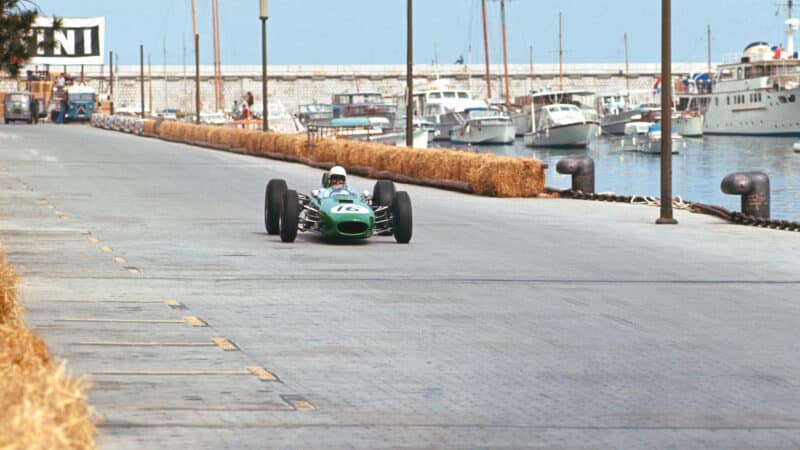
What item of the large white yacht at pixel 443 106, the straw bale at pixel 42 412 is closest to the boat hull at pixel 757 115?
the large white yacht at pixel 443 106

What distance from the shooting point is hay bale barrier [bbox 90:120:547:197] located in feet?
113

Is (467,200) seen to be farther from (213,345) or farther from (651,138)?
(651,138)

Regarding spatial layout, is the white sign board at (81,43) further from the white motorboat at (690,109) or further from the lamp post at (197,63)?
the white motorboat at (690,109)

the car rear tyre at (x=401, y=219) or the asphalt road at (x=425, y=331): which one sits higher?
the car rear tyre at (x=401, y=219)

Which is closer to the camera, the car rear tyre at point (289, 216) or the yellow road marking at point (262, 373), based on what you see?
the yellow road marking at point (262, 373)

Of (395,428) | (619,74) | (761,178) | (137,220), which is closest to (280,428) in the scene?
(395,428)

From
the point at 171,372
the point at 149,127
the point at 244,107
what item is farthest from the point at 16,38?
the point at 244,107

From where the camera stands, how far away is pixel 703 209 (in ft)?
95.8

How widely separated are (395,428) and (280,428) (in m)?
0.67

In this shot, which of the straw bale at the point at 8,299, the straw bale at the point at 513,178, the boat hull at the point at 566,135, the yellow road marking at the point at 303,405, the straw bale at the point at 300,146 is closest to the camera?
the yellow road marking at the point at 303,405

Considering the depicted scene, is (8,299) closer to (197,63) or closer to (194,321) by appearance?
(194,321)

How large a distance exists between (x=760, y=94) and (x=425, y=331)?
10978 centimetres

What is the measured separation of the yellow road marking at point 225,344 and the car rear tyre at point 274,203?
993 cm

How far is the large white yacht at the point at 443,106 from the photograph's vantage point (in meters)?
112
